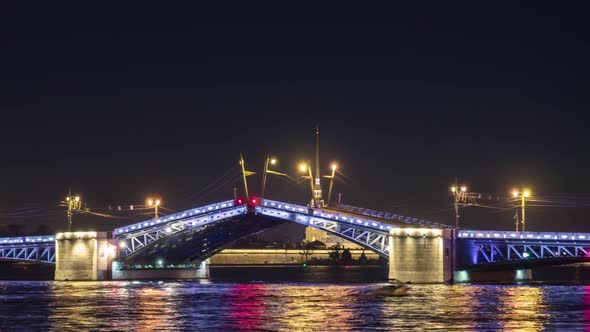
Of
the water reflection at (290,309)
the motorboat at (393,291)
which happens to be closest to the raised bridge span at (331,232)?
the water reflection at (290,309)

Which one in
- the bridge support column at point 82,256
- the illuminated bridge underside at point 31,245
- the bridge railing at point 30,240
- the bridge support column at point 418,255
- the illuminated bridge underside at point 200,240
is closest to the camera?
the bridge support column at point 418,255

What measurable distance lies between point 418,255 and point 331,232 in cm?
1216

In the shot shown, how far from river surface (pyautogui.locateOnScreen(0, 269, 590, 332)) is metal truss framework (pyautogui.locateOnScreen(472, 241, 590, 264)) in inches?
318

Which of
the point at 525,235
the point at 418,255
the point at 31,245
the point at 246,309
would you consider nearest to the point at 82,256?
the point at 31,245

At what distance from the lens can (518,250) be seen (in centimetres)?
11694

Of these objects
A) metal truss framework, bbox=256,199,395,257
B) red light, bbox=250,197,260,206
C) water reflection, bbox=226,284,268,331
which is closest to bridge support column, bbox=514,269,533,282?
metal truss framework, bbox=256,199,395,257

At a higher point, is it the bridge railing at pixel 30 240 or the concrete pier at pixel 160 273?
the bridge railing at pixel 30 240

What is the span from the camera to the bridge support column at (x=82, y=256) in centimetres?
12181

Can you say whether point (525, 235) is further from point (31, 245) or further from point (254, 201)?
point (31, 245)

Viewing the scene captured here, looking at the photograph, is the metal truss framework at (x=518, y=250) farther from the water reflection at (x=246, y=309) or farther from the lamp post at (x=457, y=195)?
the water reflection at (x=246, y=309)

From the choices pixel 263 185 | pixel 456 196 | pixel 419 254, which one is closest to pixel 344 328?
pixel 419 254

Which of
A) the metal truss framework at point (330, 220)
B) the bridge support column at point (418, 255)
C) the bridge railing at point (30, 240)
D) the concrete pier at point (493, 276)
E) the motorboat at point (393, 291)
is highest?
the metal truss framework at point (330, 220)

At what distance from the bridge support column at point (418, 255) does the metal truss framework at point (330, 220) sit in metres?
5.90

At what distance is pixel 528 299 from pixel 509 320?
20.9m
